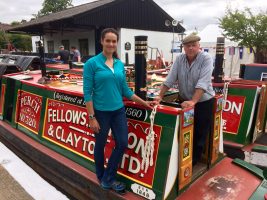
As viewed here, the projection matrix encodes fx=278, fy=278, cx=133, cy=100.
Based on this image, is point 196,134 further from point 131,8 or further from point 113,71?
point 131,8

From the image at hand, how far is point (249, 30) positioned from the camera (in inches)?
746

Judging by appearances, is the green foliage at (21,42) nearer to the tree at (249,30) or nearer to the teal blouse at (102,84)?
the tree at (249,30)

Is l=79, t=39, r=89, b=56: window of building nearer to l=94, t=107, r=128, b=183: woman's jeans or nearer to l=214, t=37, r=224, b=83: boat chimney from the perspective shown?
l=214, t=37, r=224, b=83: boat chimney

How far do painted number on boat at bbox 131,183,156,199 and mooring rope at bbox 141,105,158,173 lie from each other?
176 mm

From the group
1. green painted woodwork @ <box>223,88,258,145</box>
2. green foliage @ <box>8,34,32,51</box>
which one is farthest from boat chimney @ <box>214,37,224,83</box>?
green foliage @ <box>8,34,32,51</box>

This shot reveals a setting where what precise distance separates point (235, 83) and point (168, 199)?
2.43m

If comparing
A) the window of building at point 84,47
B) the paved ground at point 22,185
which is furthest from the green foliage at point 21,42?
the paved ground at point 22,185

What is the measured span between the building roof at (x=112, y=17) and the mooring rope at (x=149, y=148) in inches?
620

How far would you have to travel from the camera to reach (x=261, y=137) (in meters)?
4.40

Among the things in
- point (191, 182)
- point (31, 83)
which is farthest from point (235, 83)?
point (31, 83)

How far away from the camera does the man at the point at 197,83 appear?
2705 mm

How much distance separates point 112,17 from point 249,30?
374 inches

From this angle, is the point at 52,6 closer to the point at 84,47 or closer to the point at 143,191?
the point at 84,47

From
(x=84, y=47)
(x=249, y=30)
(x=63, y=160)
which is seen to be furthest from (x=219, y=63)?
(x=84, y=47)
